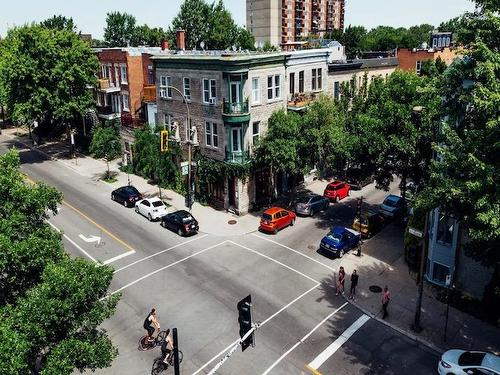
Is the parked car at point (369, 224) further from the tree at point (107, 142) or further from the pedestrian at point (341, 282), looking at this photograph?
the tree at point (107, 142)

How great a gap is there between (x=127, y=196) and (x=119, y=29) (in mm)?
64076

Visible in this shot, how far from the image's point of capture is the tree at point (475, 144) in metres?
15.0

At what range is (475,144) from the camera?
15.8 metres

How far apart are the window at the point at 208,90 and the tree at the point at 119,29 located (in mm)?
60727

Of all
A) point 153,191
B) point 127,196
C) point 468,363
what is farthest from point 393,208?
point 127,196

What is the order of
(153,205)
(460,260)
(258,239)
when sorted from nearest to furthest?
(460,260)
(258,239)
(153,205)

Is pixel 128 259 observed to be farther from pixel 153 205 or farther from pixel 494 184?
pixel 494 184

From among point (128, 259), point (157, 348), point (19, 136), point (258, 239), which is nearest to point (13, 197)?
point (157, 348)

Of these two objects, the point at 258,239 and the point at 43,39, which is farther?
the point at 43,39

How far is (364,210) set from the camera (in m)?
36.8

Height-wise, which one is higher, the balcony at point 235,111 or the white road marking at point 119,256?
the balcony at point 235,111

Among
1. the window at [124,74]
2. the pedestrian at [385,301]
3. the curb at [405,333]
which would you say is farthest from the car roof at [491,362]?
the window at [124,74]

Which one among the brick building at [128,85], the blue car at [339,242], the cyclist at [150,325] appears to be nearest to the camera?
the cyclist at [150,325]

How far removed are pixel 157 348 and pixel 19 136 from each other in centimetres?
5651
